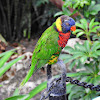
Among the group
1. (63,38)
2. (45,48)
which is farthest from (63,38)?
(45,48)

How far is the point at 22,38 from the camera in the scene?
11.2 feet

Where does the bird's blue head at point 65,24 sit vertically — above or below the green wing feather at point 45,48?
above

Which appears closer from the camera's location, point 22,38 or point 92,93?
point 92,93

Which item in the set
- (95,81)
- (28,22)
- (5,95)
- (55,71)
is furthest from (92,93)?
(28,22)

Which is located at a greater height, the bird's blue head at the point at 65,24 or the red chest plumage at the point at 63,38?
the bird's blue head at the point at 65,24

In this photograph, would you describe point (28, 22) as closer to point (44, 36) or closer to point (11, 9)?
point (11, 9)

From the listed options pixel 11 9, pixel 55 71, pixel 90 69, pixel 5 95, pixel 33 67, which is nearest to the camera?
pixel 33 67

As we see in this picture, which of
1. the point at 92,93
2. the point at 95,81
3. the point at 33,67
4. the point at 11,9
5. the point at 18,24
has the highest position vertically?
the point at 11,9

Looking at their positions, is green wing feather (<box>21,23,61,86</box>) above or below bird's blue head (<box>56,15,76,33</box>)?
below

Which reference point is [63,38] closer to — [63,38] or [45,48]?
[63,38]

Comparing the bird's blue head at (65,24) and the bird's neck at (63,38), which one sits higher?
the bird's blue head at (65,24)

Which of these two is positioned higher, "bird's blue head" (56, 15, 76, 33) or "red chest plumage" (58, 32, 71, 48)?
"bird's blue head" (56, 15, 76, 33)

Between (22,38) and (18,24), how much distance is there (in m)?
0.30

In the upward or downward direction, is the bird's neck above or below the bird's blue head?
below
